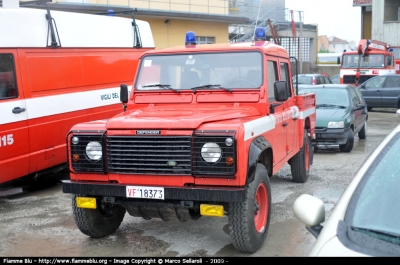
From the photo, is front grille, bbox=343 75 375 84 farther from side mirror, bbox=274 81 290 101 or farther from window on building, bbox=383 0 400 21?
side mirror, bbox=274 81 290 101

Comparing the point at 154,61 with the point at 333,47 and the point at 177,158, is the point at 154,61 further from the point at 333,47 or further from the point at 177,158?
the point at 333,47

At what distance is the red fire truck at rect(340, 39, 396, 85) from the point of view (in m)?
26.2

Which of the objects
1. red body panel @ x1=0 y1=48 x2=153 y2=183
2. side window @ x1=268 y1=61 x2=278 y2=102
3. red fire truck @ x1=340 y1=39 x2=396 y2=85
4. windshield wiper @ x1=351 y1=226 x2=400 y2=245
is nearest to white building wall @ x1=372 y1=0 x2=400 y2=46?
red fire truck @ x1=340 y1=39 x2=396 y2=85

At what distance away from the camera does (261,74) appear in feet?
21.4

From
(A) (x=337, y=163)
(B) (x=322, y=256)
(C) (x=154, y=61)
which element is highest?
(C) (x=154, y=61)

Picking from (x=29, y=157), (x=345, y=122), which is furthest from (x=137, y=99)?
(x=345, y=122)

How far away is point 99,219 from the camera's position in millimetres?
6027

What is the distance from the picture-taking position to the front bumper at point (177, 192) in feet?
16.6

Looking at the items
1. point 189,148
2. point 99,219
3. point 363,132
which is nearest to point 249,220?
point 189,148

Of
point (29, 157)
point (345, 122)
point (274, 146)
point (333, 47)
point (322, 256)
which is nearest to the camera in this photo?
point (322, 256)

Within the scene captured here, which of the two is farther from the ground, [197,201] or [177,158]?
[177,158]

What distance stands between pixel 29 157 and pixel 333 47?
13823 cm

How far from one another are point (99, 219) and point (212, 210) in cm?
155

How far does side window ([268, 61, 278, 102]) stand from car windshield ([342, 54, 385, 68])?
20.8 metres
